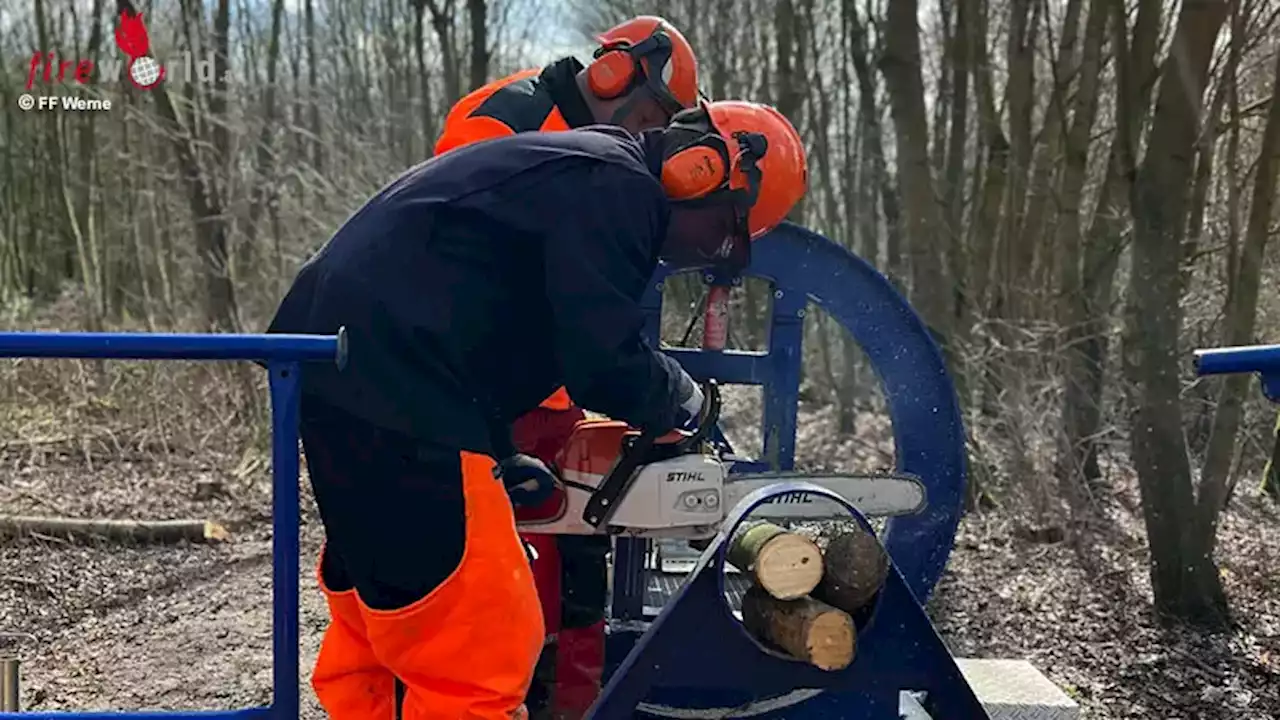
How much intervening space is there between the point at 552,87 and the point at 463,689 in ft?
8.31

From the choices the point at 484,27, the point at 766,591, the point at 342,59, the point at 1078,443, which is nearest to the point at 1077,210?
the point at 1078,443

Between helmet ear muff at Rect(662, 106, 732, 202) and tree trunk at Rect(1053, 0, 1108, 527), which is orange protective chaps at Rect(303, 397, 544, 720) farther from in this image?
tree trunk at Rect(1053, 0, 1108, 527)

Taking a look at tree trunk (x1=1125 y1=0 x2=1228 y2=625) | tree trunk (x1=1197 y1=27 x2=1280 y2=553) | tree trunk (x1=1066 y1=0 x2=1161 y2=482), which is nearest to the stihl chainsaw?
tree trunk (x1=1125 y1=0 x2=1228 y2=625)

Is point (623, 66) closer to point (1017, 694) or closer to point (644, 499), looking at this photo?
point (644, 499)

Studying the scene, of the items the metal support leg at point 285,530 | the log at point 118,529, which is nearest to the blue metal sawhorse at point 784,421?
the metal support leg at point 285,530

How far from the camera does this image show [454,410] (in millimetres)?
2346

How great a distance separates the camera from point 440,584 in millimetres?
2338

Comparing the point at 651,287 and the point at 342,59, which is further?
the point at 342,59

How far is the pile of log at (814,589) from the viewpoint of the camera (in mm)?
2309

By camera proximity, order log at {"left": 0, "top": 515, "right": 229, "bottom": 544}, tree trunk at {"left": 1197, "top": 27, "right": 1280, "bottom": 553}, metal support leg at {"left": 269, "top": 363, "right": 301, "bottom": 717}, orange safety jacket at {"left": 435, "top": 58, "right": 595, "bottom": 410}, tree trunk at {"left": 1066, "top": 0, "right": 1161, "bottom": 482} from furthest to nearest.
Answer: log at {"left": 0, "top": 515, "right": 229, "bottom": 544} < tree trunk at {"left": 1066, "top": 0, "right": 1161, "bottom": 482} < tree trunk at {"left": 1197, "top": 27, "right": 1280, "bottom": 553} < orange safety jacket at {"left": 435, "top": 58, "right": 595, "bottom": 410} < metal support leg at {"left": 269, "top": 363, "right": 301, "bottom": 717}

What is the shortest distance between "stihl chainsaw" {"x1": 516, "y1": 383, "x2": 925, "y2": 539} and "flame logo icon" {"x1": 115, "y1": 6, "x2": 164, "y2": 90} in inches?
345

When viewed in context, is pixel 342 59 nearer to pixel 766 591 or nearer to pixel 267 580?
pixel 267 580

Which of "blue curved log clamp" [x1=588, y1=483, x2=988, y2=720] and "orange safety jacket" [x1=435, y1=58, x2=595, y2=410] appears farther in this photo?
"orange safety jacket" [x1=435, y1=58, x2=595, y2=410]

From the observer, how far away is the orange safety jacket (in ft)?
13.3
